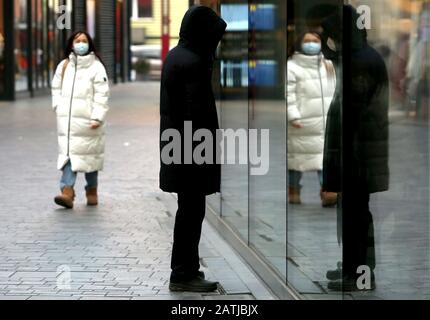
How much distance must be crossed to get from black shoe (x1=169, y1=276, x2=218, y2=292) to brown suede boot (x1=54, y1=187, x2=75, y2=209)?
365cm

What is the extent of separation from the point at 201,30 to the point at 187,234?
1.34m

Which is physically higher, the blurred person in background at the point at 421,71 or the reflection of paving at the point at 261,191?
the blurred person in background at the point at 421,71

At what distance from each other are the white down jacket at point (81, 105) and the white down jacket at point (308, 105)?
398cm

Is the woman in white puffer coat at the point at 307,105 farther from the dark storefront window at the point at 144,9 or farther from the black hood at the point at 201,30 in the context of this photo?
the dark storefront window at the point at 144,9

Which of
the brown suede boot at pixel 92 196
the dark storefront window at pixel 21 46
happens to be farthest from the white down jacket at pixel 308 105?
the dark storefront window at pixel 21 46

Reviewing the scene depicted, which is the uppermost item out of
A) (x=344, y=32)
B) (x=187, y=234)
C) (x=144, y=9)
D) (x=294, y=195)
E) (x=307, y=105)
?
(x=144, y=9)

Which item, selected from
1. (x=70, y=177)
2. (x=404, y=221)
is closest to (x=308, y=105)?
(x=404, y=221)

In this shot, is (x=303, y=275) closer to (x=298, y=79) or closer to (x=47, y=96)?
(x=298, y=79)

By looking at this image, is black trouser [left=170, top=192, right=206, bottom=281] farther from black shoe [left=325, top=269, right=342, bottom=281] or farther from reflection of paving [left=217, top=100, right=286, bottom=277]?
black shoe [left=325, top=269, right=342, bottom=281]

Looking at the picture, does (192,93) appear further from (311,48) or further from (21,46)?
(21,46)

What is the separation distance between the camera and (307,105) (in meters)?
6.27

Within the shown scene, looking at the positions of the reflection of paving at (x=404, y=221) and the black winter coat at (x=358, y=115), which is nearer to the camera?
the reflection of paving at (x=404, y=221)

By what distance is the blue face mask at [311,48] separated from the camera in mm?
5819

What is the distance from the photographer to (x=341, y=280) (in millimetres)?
5414
